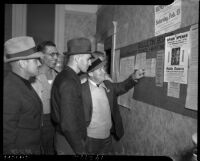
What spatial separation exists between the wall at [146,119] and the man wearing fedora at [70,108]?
1.41ft

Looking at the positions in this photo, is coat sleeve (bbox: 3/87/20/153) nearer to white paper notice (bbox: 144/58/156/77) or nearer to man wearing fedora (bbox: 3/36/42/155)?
man wearing fedora (bbox: 3/36/42/155)

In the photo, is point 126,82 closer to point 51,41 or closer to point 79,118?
point 79,118

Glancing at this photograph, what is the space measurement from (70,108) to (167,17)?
75 centimetres

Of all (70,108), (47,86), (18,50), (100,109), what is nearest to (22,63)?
(18,50)

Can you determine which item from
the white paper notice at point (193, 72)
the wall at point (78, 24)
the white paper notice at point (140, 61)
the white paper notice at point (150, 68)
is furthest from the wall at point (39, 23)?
the white paper notice at point (193, 72)

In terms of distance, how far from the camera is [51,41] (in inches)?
72.3

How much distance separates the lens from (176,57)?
1.07 meters

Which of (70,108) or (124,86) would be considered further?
(124,86)

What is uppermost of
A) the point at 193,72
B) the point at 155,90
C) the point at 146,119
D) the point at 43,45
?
the point at 43,45

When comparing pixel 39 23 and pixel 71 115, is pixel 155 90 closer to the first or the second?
pixel 71 115

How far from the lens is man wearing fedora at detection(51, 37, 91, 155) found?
122 cm

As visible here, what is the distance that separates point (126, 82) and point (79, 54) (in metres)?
0.50

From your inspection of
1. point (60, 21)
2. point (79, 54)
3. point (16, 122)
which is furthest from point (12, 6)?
point (16, 122)

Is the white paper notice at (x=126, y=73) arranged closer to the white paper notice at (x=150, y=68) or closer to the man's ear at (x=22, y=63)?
the white paper notice at (x=150, y=68)
